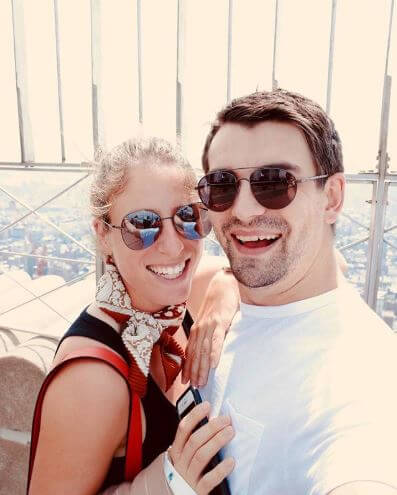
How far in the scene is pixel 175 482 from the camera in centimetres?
84

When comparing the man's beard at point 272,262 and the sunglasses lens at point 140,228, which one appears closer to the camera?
the man's beard at point 272,262

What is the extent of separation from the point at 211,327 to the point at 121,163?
507 millimetres

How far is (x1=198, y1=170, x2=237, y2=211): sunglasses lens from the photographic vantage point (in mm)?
995

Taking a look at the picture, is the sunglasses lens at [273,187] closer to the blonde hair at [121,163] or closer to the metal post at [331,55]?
the blonde hair at [121,163]

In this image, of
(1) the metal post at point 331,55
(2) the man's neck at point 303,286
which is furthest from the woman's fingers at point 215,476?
(1) the metal post at point 331,55

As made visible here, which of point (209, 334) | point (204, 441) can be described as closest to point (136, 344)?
point (209, 334)

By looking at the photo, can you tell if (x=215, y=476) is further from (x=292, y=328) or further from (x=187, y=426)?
(x=292, y=328)

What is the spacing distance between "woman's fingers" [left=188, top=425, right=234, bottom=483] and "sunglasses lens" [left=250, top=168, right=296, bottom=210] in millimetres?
493

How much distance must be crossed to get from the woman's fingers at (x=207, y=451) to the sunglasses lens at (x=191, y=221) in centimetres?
54

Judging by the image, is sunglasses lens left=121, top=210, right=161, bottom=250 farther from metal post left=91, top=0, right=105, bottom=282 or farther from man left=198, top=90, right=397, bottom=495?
metal post left=91, top=0, right=105, bottom=282

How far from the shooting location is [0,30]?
312cm

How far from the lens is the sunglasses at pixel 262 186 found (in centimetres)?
94

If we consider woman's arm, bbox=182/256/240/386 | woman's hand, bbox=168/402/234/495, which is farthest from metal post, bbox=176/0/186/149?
woman's hand, bbox=168/402/234/495

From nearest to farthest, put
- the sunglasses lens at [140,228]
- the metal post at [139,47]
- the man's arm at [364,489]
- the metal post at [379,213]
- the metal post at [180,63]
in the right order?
1. the man's arm at [364,489]
2. the sunglasses lens at [140,228]
3. the metal post at [379,213]
4. the metal post at [180,63]
5. the metal post at [139,47]
